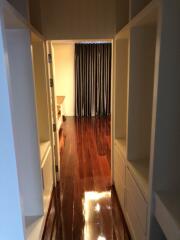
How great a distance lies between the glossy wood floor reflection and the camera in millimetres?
2174

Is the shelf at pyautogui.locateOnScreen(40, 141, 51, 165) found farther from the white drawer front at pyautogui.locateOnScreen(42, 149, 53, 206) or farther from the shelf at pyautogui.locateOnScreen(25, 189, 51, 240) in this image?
the shelf at pyautogui.locateOnScreen(25, 189, 51, 240)

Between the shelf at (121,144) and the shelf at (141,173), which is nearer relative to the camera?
the shelf at (141,173)

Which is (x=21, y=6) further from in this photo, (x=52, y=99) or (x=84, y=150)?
(x=84, y=150)

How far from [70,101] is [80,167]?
4333mm

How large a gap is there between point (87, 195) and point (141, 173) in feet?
4.17

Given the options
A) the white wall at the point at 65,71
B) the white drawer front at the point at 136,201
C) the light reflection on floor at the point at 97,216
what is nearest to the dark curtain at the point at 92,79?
the white wall at the point at 65,71

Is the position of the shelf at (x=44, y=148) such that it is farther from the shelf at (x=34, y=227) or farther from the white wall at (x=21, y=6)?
the white wall at (x=21, y=6)

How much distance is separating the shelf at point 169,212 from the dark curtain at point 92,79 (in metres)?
6.26

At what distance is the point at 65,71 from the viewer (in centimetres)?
742

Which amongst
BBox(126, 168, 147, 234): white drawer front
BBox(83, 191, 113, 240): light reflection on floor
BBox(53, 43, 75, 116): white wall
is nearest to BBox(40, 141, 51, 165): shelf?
BBox(83, 191, 113, 240): light reflection on floor

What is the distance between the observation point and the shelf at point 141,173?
5.26 feet

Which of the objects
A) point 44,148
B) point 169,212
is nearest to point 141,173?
point 169,212

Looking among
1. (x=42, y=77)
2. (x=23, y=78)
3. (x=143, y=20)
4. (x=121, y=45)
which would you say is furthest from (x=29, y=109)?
(x=121, y=45)

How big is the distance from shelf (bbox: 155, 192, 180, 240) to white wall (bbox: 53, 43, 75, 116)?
6.30 meters
